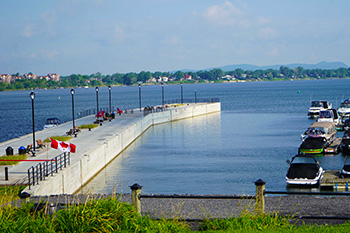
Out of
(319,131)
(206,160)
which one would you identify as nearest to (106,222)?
(206,160)

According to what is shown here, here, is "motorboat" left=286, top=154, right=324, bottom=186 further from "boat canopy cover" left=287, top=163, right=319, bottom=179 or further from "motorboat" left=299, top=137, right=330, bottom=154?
"motorboat" left=299, top=137, right=330, bottom=154

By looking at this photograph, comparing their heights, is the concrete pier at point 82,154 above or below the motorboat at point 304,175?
above

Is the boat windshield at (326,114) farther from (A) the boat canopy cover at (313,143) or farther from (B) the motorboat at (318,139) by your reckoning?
(A) the boat canopy cover at (313,143)

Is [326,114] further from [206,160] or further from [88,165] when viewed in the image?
[88,165]

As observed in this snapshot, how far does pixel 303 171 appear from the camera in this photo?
3272 cm

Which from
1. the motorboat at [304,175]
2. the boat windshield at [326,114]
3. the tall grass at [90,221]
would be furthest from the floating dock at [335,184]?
the boat windshield at [326,114]

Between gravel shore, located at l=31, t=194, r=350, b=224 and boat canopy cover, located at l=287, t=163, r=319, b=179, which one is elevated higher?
gravel shore, located at l=31, t=194, r=350, b=224

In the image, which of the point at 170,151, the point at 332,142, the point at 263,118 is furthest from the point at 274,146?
the point at 263,118

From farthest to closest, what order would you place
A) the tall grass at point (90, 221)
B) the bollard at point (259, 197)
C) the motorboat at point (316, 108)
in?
the motorboat at point (316, 108)
the bollard at point (259, 197)
the tall grass at point (90, 221)

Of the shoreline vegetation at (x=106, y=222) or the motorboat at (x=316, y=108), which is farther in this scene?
the motorboat at (x=316, y=108)

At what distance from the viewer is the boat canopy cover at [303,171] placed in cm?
3234

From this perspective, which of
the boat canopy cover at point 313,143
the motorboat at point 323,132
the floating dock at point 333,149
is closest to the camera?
the boat canopy cover at point 313,143

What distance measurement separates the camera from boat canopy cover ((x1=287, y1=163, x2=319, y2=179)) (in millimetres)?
32344

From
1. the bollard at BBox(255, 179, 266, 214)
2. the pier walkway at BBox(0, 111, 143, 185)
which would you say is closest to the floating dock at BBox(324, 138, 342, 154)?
the pier walkway at BBox(0, 111, 143, 185)
